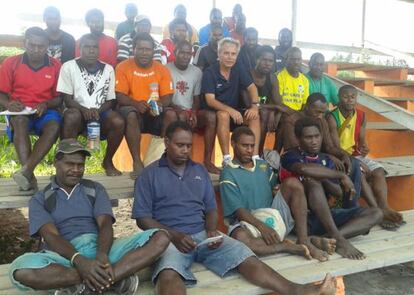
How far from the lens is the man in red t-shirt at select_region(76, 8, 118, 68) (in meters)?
4.30

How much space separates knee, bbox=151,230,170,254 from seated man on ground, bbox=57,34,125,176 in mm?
1338

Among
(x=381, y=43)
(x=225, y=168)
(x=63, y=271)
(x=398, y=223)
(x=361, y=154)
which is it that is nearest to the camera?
(x=63, y=271)

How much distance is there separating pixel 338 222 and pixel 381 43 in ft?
19.5

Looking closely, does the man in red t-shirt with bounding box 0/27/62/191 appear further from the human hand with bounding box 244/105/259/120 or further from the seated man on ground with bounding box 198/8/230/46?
the seated man on ground with bounding box 198/8/230/46

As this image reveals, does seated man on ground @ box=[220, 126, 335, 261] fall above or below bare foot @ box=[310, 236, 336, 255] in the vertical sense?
above

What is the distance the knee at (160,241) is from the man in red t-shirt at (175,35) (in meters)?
2.78

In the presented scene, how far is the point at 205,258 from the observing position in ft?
9.02

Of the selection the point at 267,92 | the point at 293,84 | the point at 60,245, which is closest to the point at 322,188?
the point at 267,92

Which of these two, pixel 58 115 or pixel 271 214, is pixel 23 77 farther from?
pixel 271 214

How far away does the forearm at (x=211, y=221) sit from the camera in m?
2.89

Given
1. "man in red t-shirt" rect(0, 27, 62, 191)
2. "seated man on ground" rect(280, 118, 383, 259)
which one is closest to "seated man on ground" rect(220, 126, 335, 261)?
"seated man on ground" rect(280, 118, 383, 259)

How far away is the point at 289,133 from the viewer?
13.7 ft

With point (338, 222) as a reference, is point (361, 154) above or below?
above

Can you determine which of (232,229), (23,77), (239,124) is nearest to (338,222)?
(232,229)
